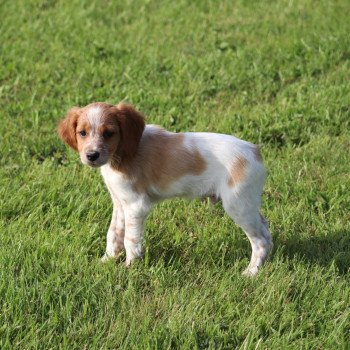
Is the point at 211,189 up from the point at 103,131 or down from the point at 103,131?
down

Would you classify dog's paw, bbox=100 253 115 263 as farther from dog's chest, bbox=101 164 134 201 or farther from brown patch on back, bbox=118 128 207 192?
brown patch on back, bbox=118 128 207 192

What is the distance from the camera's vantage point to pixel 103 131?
4820 millimetres

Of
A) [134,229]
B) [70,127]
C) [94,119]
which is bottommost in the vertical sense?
[134,229]

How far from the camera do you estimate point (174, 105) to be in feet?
26.0

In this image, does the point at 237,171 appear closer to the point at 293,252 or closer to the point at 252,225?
the point at 252,225

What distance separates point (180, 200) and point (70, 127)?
1611 millimetres

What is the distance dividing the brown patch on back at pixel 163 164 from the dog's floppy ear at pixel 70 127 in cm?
40

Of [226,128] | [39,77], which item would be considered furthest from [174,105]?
[39,77]

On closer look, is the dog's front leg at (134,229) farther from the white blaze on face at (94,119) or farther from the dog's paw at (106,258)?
the white blaze on face at (94,119)

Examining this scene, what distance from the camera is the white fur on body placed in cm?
502

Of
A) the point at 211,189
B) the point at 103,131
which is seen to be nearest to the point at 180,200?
the point at 211,189

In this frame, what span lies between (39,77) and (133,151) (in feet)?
13.0

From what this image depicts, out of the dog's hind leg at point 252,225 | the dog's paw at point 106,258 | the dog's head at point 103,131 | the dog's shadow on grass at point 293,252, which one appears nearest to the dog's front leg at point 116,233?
the dog's paw at point 106,258

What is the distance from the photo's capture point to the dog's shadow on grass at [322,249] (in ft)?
17.9
